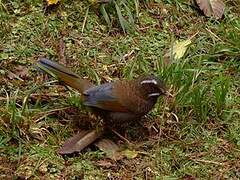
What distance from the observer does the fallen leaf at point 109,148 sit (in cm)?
478

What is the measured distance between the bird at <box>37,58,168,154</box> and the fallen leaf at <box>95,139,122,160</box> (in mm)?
60

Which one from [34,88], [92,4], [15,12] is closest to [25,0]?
[15,12]

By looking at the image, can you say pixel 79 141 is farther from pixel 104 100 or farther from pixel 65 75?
pixel 65 75

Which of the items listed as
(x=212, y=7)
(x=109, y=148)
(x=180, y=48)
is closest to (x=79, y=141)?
(x=109, y=148)

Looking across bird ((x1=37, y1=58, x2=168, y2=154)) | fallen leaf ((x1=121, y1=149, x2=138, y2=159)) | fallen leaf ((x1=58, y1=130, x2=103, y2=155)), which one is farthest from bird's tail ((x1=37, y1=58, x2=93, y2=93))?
fallen leaf ((x1=121, y1=149, x2=138, y2=159))

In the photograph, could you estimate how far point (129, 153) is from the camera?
484 centimetres

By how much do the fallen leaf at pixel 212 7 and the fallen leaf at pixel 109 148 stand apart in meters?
2.14

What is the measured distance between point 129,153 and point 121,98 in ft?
1.35

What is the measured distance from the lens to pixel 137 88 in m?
4.87

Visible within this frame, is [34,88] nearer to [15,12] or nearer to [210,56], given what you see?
[15,12]

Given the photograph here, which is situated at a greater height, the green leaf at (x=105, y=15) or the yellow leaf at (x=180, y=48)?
the green leaf at (x=105, y=15)

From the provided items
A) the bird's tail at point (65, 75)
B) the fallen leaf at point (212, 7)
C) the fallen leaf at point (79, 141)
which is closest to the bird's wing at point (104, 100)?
the bird's tail at point (65, 75)

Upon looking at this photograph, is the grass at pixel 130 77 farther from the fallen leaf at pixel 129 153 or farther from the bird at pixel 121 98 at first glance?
the bird at pixel 121 98

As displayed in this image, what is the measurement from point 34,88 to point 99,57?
84 centimetres
